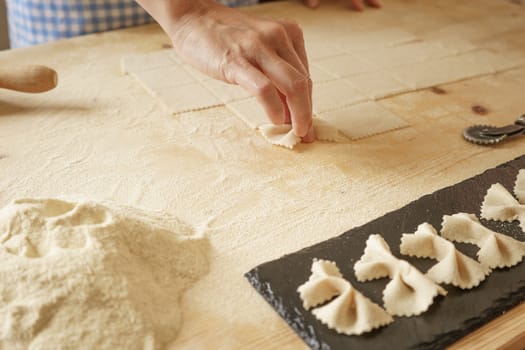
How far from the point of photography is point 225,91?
63.2 inches

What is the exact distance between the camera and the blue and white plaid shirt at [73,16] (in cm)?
194

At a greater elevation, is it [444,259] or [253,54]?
[253,54]

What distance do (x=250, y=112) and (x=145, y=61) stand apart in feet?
1.43

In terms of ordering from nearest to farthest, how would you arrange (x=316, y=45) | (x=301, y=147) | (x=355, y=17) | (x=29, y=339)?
(x=29, y=339)
(x=301, y=147)
(x=316, y=45)
(x=355, y=17)

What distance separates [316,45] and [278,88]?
64 cm

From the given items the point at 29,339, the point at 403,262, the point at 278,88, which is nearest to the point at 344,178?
the point at 278,88

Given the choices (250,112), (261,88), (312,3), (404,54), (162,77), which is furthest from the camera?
(312,3)

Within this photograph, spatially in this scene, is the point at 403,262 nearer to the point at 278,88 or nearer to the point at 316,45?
the point at 278,88

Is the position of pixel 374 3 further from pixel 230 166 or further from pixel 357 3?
pixel 230 166

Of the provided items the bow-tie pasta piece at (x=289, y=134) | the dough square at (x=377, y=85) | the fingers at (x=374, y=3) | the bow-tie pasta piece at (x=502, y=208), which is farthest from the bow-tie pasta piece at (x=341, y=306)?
the fingers at (x=374, y=3)

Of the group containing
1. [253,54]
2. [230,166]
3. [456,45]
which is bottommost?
[230,166]

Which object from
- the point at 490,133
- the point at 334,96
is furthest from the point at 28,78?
the point at 490,133

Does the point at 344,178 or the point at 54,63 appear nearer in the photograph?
the point at 344,178

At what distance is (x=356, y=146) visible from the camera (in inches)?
55.7
